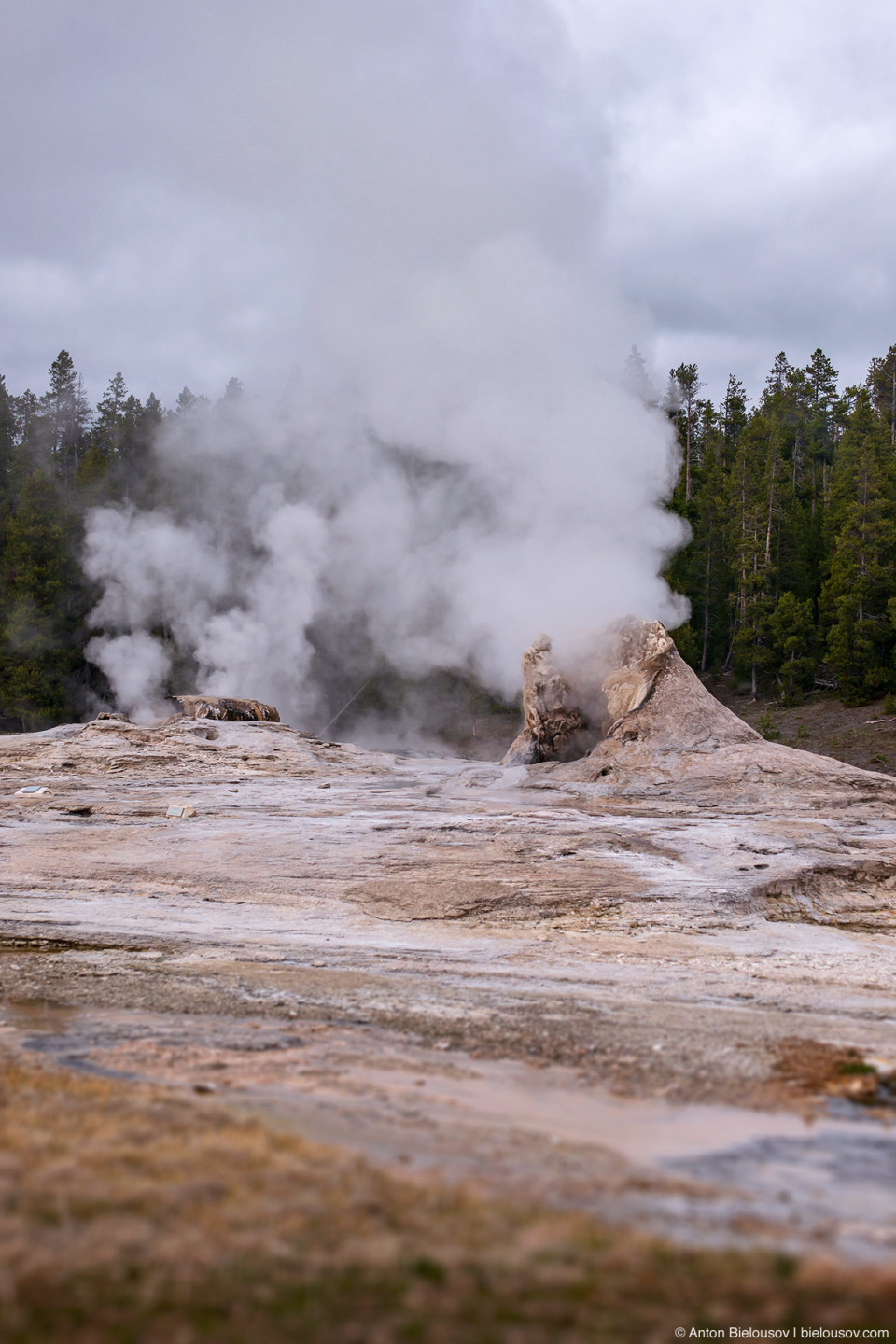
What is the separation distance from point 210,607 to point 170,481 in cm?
706

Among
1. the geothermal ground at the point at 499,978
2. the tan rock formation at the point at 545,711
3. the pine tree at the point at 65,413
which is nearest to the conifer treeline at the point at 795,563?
the tan rock formation at the point at 545,711

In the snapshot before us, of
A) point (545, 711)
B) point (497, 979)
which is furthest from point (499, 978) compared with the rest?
point (545, 711)

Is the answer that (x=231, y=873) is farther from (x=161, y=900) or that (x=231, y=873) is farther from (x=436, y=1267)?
(x=436, y=1267)

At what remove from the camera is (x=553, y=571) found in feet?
62.8

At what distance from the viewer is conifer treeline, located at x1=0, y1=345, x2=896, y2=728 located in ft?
109

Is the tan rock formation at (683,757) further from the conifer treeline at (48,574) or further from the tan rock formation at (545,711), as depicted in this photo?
the conifer treeline at (48,574)

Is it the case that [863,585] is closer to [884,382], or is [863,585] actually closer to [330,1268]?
[884,382]

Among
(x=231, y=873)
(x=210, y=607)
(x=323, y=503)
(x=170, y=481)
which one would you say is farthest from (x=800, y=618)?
→ (x=231, y=873)

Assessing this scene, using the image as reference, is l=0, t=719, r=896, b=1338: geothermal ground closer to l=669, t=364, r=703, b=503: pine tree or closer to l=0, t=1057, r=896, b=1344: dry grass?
l=0, t=1057, r=896, b=1344: dry grass

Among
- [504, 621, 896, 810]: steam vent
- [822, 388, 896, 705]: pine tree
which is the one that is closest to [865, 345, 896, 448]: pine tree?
[822, 388, 896, 705]: pine tree

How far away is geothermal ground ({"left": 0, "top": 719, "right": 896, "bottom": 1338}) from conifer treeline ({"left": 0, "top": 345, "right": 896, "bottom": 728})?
71.0 feet

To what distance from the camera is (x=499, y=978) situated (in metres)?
7.36

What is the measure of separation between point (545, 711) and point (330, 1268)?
47.7 ft

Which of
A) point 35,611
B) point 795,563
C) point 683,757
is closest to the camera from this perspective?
point 683,757
